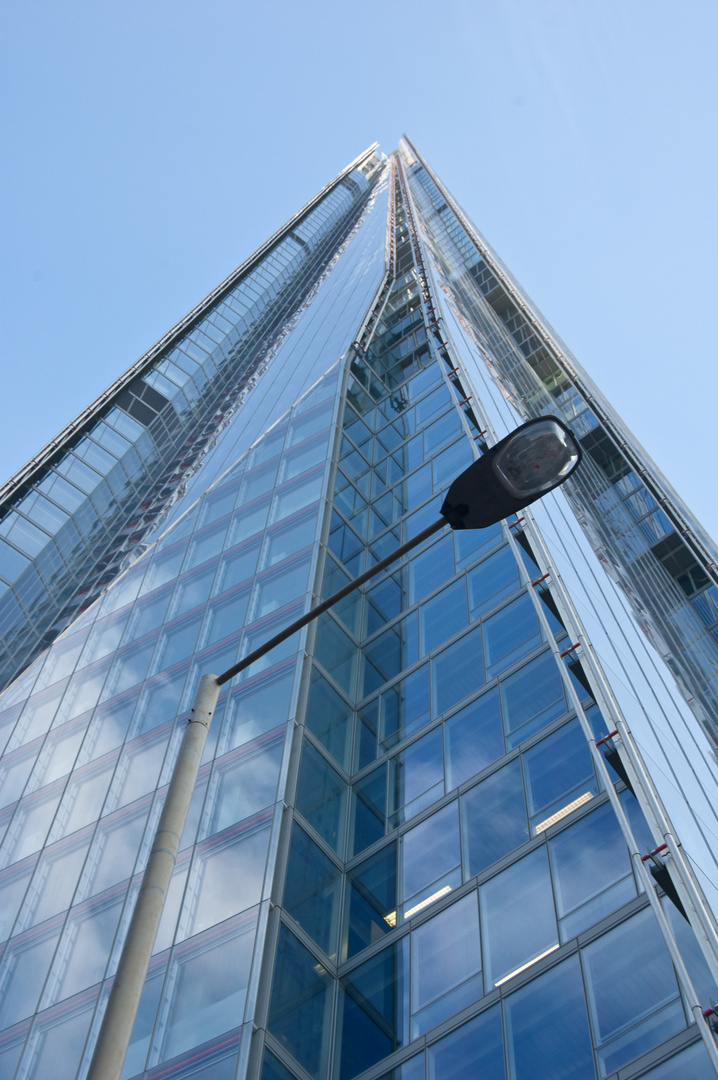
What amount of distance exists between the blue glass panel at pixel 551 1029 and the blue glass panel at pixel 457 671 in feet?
22.7

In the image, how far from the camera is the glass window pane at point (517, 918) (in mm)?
13305

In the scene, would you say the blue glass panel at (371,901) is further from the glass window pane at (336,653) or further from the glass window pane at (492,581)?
the glass window pane at (492,581)

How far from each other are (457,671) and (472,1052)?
8.07 meters

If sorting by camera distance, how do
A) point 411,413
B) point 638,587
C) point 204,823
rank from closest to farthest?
point 204,823
point 411,413
point 638,587

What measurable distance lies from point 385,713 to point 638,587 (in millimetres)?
26482

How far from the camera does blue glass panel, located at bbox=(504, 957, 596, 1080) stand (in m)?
11.6

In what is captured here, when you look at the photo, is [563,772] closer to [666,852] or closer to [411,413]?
[666,852]

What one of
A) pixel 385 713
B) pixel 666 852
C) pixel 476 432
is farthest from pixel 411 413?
pixel 666 852

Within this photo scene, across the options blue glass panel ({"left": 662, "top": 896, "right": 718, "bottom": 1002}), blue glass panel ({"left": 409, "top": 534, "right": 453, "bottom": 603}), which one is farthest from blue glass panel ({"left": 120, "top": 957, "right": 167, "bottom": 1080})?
blue glass panel ({"left": 409, "top": 534, "right": 453, "bottom": 603})

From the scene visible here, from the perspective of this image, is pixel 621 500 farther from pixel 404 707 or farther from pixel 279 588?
pixel 404 707

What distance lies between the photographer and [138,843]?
1827 cm

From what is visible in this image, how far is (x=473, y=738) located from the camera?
58.7 feet

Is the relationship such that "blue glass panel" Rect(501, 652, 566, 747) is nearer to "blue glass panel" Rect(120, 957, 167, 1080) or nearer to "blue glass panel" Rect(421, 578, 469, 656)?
"blue glass panel" Rect(421, 578, 469, 656)

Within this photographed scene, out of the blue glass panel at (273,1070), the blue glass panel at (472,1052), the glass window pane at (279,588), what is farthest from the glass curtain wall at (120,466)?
the blue glass panel at (472,1052)
